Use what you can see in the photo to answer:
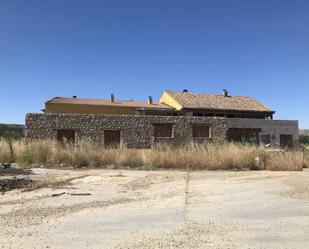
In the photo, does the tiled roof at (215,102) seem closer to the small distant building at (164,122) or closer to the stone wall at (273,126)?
the small distant building at (164,122)

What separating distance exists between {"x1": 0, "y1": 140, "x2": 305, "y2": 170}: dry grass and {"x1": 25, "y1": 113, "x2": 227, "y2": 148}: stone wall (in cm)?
1145

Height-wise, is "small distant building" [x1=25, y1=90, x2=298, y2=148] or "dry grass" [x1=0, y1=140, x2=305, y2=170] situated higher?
"small distant building" [x1=25, y1=90, x2=298, y2=148]

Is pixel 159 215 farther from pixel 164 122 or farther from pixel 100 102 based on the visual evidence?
pixel 100 102

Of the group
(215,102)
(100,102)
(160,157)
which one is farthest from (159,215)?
(215,102)

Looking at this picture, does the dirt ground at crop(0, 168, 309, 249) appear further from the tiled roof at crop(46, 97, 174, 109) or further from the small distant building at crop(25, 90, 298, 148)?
the tiled roof at crop(46, 97, 174, 109)

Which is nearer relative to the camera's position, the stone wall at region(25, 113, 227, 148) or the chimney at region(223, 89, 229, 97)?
the stone wall at region(25, 113, 227, 148)

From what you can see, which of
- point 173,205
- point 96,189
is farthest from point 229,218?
point 96,189

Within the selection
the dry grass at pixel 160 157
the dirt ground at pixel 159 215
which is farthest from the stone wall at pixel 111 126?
the dirt ground at pixel 159 215

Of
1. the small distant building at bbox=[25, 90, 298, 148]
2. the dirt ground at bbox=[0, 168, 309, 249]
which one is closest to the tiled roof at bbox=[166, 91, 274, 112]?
the small distant building at bbox=[25, 90, 298, 148]

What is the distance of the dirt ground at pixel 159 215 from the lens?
6367 millimetres

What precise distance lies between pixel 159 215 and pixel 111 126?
28.0m

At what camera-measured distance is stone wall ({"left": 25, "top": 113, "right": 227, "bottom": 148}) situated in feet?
112

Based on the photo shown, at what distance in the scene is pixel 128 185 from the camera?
1323 cm

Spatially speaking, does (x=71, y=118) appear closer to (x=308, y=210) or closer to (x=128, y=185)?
(x=128, y=185)
